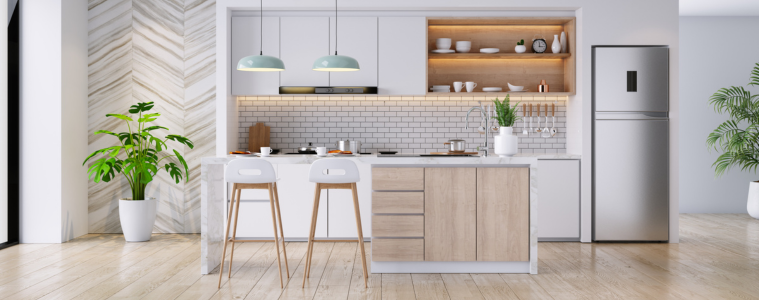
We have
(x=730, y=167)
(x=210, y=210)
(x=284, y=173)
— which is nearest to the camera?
(x=210, y=210)

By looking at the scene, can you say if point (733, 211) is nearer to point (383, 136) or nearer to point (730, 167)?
point (730, 167)

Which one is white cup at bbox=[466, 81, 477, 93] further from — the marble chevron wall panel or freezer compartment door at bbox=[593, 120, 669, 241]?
the marble chevron wall panel

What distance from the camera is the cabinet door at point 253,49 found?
534 cm

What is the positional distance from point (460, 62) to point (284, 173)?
231 cm

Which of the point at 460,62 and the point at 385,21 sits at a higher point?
the point at 385,21

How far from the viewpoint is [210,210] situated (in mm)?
3959

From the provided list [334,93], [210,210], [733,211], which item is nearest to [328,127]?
[334,93]

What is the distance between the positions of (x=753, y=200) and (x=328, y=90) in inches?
217

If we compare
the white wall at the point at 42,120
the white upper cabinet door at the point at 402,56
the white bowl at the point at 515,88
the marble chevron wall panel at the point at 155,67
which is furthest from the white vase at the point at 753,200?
the white wall at the point at 42,120

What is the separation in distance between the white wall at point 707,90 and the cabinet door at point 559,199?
304 centimetres

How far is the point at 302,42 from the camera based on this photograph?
17.5ft

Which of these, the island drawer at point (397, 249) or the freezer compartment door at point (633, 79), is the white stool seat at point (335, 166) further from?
the freezer compartment door at point (633, 79)

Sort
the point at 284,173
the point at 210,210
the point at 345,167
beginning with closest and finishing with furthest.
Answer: the point at 345,167 < the point at 210,210 < the point at 284,173

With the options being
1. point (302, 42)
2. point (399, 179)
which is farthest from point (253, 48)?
point (399, 179)
